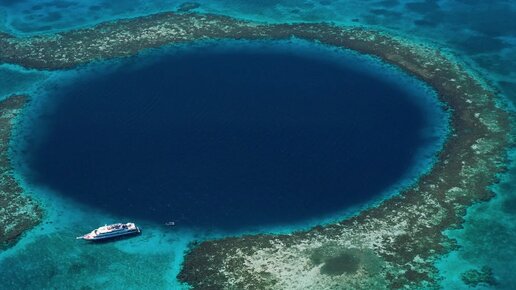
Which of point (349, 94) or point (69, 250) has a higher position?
point (349, 94)

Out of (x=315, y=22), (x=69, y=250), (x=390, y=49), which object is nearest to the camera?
(x=69, y=250)

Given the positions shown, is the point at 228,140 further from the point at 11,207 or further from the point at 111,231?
the point at 11,207

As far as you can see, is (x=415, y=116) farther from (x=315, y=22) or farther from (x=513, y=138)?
(x=315, y=22)

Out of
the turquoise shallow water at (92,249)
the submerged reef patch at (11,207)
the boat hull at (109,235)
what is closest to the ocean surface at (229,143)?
the turquoise shallow water at (92,249)

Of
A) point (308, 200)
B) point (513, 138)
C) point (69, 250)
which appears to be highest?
point (513, 138)

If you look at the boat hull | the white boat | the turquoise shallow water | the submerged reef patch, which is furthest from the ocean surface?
the submerged reef patch

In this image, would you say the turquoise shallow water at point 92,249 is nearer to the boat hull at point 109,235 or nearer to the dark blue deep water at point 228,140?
the boat hull at point 109,235

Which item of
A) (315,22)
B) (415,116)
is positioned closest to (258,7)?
(315,22)
